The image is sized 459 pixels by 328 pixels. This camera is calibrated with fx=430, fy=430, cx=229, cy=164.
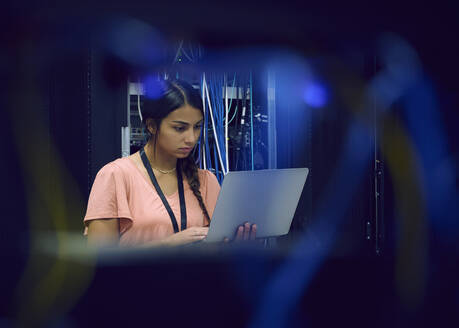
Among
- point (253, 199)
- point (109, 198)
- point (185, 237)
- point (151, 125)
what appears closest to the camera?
point (253, 199)

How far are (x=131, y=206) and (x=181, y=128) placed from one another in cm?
25

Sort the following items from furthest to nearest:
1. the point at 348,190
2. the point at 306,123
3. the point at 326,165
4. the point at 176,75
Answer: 1. the point at 176,75
2. the point at 306,123
3. the point at 326,165
4. the point at 348,190

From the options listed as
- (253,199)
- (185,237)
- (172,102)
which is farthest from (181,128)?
(253,199)

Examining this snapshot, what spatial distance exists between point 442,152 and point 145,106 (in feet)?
3.12

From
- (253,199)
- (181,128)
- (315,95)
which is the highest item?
(315,95)

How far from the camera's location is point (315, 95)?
126 cm

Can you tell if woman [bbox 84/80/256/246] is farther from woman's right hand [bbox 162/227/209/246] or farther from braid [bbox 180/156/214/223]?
woman's right hand [bbox 162/227/209/246]

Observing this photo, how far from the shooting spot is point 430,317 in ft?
1.03

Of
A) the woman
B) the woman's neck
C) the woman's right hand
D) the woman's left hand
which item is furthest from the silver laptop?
the woman's neck

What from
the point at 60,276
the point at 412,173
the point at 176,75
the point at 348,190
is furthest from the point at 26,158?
the point at 176,75

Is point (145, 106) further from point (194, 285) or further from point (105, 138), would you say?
point (194, 285)

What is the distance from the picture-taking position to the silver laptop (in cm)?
64

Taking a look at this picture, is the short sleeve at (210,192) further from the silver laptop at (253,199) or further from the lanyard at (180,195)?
the silver laptop at (253,199)

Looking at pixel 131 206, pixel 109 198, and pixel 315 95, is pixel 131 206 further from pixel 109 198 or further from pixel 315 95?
pixel 315 95
